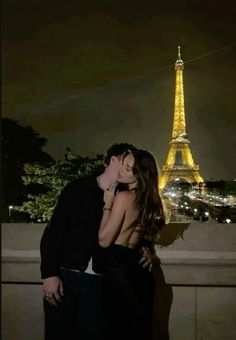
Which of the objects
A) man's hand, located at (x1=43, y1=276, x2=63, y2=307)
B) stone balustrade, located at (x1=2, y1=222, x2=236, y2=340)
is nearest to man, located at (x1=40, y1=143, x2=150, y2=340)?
man's hand, located at (x1=43, y1=276, x2=63, y2=307)

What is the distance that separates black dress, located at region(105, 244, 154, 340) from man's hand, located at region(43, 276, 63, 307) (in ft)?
0.97

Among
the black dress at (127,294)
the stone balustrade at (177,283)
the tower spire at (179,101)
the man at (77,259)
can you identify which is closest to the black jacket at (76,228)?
the man at (77,259)

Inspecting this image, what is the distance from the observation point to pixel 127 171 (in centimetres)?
277

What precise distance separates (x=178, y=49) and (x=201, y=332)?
2685 mm

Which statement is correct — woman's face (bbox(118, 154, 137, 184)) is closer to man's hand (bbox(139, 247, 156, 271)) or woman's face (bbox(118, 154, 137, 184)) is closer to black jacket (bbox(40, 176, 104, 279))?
black jacket (bbox(40, 176, 104, 279))

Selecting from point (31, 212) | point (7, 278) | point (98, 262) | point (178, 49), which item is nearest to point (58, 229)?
point (98, 262)

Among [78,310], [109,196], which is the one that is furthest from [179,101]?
[78,310]

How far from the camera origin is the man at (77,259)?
109 inches

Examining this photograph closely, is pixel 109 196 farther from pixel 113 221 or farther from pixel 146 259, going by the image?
pixel 146 259

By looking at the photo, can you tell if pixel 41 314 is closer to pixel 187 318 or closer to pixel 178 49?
pixel 187 318

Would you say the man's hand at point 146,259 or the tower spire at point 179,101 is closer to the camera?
the man's hand at point 146,259

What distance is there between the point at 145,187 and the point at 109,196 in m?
0.24

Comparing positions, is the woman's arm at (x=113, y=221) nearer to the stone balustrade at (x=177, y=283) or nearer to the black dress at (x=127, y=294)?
the black dress at (x=127, y=294)

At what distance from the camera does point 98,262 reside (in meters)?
2.83
